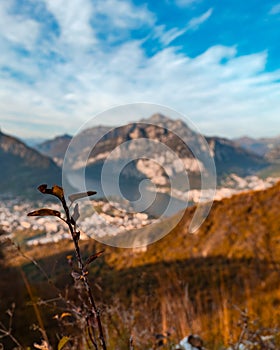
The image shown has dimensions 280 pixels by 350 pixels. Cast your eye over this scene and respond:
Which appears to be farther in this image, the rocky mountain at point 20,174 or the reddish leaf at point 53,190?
the rocky mountain at point 20,174

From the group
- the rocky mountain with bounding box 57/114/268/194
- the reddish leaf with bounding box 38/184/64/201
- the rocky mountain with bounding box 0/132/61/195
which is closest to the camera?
the reddish leaf with bounding box 38/184/64/201

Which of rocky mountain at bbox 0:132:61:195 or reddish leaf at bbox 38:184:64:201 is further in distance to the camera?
rocky mountain at bbox 0:132:61:195

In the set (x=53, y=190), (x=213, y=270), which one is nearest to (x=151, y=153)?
(x=53, y=190)

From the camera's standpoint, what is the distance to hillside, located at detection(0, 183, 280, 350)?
452 cm

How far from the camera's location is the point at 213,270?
9.68m

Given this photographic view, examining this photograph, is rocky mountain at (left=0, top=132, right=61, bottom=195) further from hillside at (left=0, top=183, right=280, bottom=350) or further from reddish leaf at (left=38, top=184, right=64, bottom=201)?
reddish leaf at (left=38, top=184, right=64, bottom=201)

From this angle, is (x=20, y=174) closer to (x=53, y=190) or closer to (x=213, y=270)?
(x=213, y=270)

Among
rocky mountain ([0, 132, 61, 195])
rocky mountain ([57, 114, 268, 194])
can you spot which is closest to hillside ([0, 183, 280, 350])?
rocky mountain ([57, 114, 268, 194])

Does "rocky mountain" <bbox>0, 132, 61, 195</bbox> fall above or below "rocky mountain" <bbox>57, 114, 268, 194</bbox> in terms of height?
above

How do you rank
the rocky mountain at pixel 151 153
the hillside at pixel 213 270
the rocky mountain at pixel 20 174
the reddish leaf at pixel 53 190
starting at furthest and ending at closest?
the rocky mountain at pixel 20 174
the hillside at pixel 213 270
the rocky mountain at pixel 151 153
the reddish leaf at pixel 53 190

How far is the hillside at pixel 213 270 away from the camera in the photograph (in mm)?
4520

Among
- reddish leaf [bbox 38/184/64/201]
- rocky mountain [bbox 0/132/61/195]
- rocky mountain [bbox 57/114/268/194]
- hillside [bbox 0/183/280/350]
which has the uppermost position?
rocky mountain [bbox 0/132/61/195]

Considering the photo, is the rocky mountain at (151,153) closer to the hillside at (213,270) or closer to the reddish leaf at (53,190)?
the reddish leaf at (53,190)

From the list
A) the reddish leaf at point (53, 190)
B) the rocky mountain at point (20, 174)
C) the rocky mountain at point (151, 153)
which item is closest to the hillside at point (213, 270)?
the rocky mountain at point (151, 153)
